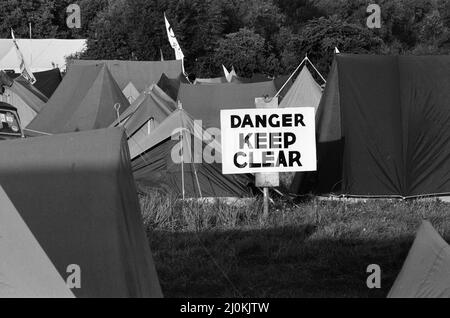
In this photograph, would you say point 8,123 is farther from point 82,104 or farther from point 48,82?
point 48,82

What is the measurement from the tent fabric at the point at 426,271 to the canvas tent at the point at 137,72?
2058cm

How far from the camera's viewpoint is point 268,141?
9641mm

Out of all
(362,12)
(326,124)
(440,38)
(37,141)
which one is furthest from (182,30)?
(37,141)

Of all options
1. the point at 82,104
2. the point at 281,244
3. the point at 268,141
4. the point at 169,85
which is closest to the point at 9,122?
the point at 82,104

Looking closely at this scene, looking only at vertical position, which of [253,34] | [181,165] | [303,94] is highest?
[253,34]

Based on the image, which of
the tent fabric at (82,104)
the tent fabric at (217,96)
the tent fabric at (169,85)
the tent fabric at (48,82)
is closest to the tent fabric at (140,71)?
the tent fabric at (169,85)

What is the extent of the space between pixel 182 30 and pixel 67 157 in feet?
137

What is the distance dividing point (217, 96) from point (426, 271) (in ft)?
55.9

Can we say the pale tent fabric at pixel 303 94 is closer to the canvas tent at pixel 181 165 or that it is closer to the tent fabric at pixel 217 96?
the tent fabric at pixel 217 96

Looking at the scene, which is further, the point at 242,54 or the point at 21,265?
the point at 242,54

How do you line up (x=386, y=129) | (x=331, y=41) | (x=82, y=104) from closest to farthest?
(x=386, y=129) < (x=82, y=104) < (x=331, y=41)

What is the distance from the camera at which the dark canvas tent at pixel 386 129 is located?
36.8ft

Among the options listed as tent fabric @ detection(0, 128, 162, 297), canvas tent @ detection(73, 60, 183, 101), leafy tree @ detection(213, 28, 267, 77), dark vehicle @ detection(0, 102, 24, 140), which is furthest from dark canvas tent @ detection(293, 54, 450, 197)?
leafy tree @ detection(213, 28, 267, 77)

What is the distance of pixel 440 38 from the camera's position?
47.8 metres
